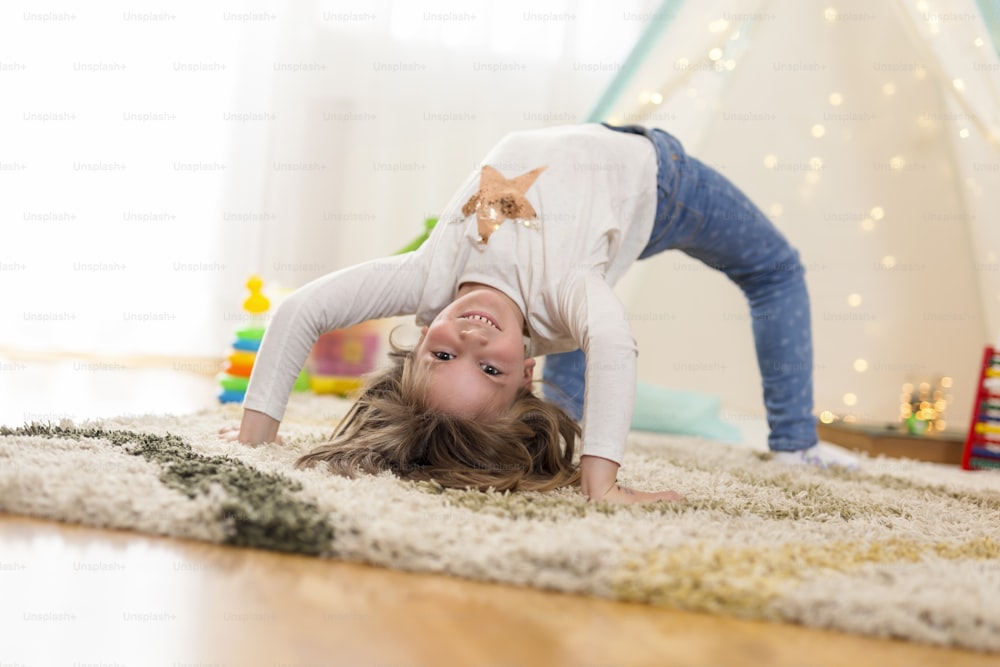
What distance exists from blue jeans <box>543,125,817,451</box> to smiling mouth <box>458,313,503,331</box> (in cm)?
54

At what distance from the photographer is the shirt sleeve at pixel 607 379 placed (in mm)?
1183

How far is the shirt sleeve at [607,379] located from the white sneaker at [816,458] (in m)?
0.77

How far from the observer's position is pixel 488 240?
4.95 feet

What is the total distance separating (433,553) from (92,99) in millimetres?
2779

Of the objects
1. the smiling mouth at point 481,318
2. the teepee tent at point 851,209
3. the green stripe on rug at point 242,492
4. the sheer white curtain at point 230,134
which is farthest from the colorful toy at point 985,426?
the green stripe on rug at point 242,492

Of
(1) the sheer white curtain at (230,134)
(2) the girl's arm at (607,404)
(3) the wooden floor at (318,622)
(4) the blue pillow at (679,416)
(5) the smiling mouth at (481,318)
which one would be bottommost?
(4) the blue pillow at (679,416)

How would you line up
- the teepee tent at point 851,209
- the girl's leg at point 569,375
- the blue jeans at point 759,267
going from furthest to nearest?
the teepee tent at point 851,209
the girl's leg at point 569,375
the blue jeans at point 759,267

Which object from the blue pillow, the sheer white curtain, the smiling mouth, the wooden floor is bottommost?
the blue pillow

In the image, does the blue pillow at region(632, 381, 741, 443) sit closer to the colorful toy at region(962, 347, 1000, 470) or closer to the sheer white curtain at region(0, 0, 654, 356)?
the colorful toy at region(962, 347, 1000, 470)

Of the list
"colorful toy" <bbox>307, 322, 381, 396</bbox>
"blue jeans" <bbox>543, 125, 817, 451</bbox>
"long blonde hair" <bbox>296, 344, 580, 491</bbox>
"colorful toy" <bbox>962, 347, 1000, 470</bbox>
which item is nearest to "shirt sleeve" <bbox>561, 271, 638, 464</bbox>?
"long blonde hair" <bbox>296, 344, 580, 491</bbox>

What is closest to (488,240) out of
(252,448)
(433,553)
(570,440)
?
(570,440)

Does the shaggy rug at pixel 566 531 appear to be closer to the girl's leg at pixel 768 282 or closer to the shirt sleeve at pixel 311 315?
the shirt sleeve at pixel 311 315

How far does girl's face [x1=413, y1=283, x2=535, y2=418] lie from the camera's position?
1292 mm

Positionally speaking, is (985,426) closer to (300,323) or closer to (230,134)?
(300,323)
